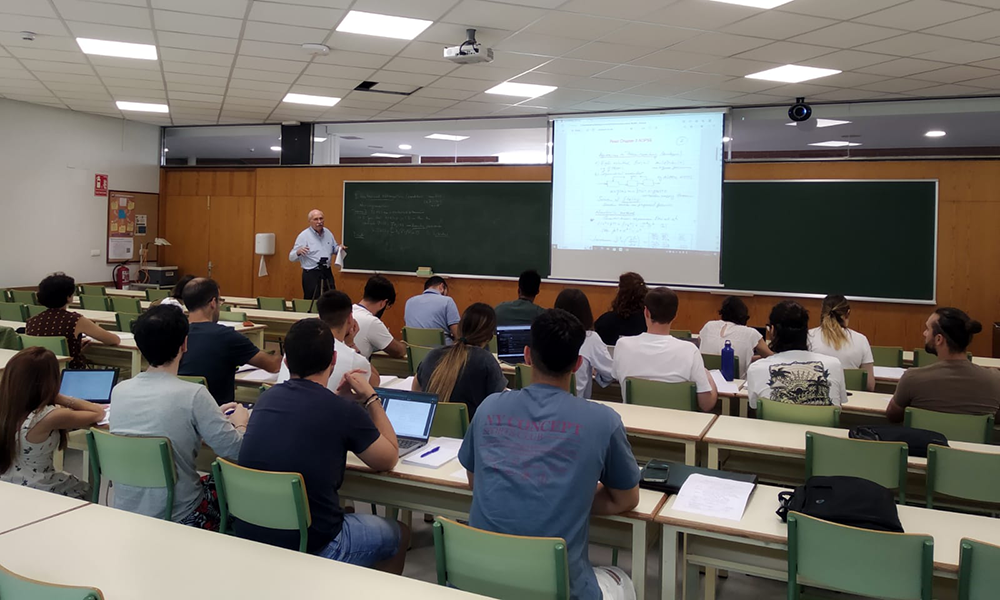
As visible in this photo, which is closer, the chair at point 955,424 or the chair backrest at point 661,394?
the chair at point 955,424

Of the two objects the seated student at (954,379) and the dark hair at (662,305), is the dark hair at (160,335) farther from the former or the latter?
the seated student at (954,379)

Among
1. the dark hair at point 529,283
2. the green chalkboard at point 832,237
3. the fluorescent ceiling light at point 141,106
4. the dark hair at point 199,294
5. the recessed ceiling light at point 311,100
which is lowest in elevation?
the dark hair at point 199,294

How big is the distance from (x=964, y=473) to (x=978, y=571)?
1.13 meters

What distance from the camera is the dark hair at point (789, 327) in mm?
3729

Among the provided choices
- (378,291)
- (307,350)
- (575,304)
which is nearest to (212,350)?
(378,291)

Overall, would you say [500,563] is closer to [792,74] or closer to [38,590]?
[38,590]

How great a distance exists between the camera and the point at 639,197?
8.55 meters

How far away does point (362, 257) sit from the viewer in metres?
10.3

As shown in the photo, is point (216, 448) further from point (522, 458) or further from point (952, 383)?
point (952, 383)

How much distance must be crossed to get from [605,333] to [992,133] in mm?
5446

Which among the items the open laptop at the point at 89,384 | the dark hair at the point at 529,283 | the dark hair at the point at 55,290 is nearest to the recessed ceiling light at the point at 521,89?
the dark hair at the point at 529,283

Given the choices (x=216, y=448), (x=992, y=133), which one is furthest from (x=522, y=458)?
(x=992, y=133)

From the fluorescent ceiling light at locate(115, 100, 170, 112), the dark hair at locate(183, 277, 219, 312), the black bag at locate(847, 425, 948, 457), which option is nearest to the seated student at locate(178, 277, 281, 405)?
the dark hair at locate(183, 277, 219, 312)

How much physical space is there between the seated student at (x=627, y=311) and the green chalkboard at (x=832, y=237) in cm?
326
